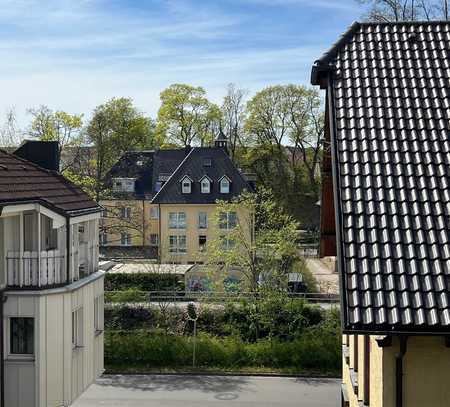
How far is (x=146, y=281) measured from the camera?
119 feet

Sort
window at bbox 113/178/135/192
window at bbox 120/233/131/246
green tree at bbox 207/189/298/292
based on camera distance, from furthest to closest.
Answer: window at bbox 113/178/135/192, window at bbox 120/233/131/246, green tree at bbox 207/189/298/292

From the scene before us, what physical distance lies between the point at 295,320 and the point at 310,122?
100 feet

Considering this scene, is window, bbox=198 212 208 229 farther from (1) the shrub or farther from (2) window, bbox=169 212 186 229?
(1) the shrub

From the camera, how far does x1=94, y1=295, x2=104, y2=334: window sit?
17641 millimetres

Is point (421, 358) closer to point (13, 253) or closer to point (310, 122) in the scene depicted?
point (13, 253)

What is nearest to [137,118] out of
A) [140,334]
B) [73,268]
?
[140,334]

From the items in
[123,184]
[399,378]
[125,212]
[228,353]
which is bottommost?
[228,353]

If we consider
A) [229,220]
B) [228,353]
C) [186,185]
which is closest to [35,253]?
[228,353]

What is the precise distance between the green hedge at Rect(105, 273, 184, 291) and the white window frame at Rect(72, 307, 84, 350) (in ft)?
65.1

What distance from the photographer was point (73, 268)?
1561 centimetres

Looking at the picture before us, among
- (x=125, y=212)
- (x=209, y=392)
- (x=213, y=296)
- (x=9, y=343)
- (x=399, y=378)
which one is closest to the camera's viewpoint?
(x=399, y=378)

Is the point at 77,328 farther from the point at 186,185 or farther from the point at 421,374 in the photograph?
the point at 186,185

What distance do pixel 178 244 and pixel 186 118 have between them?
57.2 feet

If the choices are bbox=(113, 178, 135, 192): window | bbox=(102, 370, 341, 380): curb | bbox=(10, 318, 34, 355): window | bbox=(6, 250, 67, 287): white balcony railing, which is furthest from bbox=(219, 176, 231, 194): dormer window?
bbox=(10, 318, 34, 355): window
